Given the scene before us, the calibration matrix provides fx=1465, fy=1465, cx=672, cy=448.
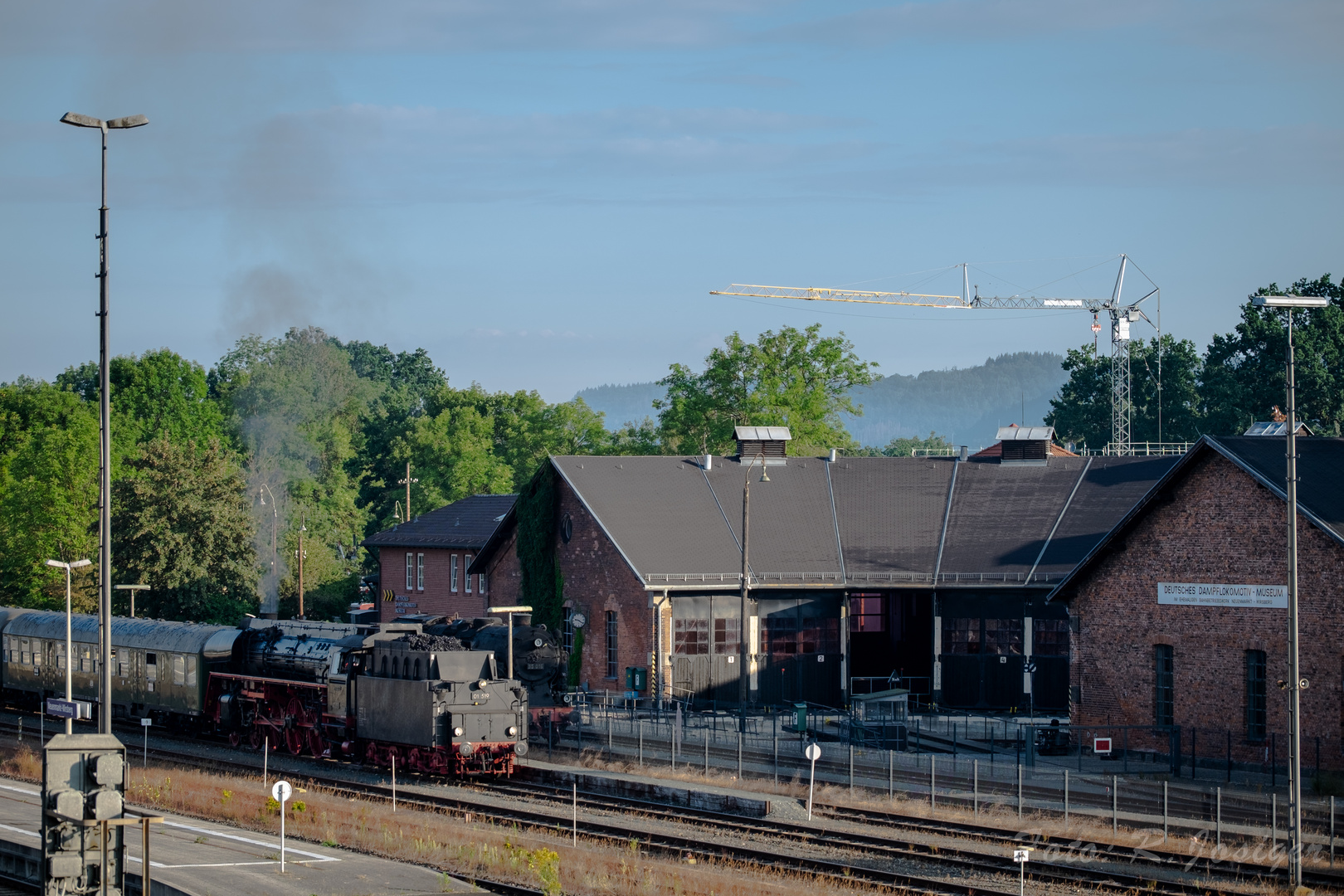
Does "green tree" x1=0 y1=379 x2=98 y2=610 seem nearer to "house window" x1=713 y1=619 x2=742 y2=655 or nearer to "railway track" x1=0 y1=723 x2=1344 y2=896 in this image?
"house window" x1=713 y1=619 x2=742 y2=655

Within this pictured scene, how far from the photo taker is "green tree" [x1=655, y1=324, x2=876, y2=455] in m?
74.5

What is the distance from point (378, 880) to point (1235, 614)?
2191 cm

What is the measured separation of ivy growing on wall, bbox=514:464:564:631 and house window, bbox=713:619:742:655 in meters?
5.98

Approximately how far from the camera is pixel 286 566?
7275 centimetres

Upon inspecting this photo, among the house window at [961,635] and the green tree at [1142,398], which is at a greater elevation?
the green tree at [1142,398]

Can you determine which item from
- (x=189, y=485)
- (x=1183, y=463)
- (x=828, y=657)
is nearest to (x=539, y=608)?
(x=828, y=657)

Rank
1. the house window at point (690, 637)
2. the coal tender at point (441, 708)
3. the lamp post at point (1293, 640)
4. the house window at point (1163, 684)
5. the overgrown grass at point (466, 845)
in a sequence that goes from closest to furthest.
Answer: the overgrown grass at point (466, 845)
the lamp post at point (1293, 640)
the coal tender at point (441, 708)
the house window at point (1163, 684)
the house window at point (690, 637)

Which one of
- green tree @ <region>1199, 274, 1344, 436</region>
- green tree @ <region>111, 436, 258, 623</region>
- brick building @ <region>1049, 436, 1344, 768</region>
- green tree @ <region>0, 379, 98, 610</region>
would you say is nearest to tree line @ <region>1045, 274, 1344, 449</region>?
green tree @ <region>1199, 274, 1344, 436</region>

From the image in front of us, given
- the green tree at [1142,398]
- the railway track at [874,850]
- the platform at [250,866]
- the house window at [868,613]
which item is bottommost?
the railway track at [874,850]

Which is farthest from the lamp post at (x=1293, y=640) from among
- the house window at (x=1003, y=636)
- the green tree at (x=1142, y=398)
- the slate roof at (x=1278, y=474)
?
the green tree at (x=1142, y=398)

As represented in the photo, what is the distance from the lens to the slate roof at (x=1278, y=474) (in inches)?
1282

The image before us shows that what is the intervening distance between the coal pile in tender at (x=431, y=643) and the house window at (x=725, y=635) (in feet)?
49.4

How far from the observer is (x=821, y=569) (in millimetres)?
46219

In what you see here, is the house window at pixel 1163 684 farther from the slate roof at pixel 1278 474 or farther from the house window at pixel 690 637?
the house window at pixel 690 637
